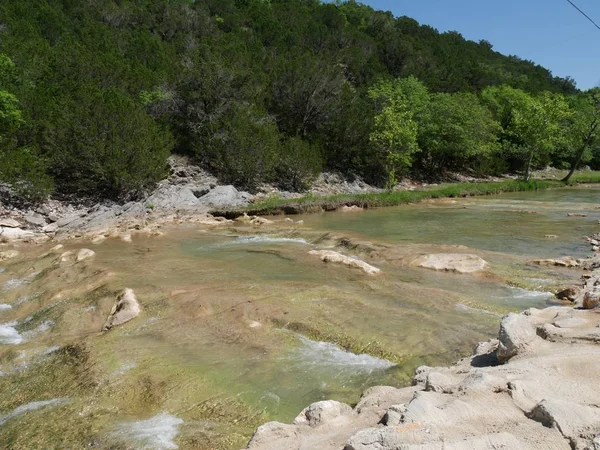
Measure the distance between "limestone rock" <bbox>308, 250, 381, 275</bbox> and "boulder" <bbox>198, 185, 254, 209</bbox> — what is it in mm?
12913

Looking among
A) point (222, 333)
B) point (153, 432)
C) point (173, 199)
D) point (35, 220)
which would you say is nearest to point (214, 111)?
point (173, 199)

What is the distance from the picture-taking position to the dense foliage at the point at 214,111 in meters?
23.9

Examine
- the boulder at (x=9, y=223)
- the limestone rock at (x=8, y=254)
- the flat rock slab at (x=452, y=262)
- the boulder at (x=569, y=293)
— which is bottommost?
the limestone rock at (x=8, y=254)

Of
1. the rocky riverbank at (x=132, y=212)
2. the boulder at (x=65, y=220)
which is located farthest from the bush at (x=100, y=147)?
the boulder at (x=65, y=220)

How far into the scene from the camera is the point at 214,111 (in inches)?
1280

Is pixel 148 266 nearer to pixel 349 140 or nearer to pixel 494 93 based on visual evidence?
pixel 349 140

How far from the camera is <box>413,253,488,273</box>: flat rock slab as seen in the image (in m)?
10.6

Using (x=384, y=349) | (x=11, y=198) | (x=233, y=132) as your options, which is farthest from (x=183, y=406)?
(x=233, y=132)

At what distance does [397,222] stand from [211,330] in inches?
578

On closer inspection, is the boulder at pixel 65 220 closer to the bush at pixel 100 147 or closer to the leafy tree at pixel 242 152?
the bush at pixel 100 147

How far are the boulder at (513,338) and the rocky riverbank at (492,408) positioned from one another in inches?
0.4

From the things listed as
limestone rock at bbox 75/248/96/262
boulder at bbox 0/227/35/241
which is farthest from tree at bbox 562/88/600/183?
boulder at bbox 0/227/35/241

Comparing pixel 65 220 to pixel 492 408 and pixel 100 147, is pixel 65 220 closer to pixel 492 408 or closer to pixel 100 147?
pixel 100 147

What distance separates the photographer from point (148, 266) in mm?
11836
